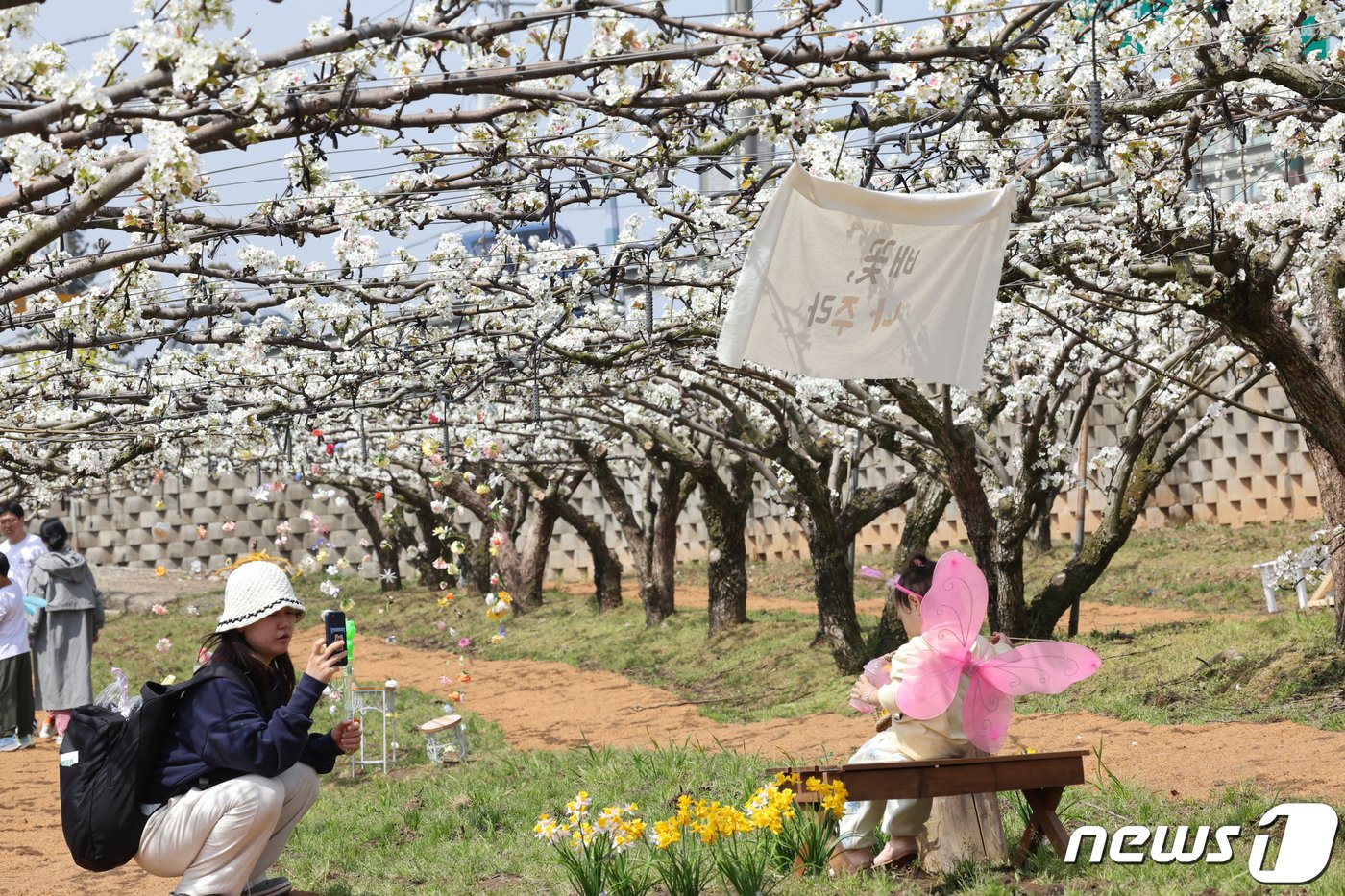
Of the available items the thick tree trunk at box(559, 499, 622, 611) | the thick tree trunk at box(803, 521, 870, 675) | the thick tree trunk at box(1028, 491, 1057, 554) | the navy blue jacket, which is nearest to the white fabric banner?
the navy blue jacket

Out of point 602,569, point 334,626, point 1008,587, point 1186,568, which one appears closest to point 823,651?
point 1008,587

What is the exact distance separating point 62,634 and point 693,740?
4460 millimetres

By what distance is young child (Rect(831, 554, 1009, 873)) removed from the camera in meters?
4.78

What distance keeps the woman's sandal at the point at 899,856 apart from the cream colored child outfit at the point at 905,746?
0.04 metres

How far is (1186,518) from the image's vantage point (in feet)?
59.3

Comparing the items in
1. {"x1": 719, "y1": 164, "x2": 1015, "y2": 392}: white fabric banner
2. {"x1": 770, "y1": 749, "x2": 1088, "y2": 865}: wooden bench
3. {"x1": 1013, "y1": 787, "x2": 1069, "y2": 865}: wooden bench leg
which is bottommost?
{"x1": 1013, "y1": 787, "x2": 1069, "y2": 865}: wooden bench leg

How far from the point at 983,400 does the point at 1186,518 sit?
259 inches

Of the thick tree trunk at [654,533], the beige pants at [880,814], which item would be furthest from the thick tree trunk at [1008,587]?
the beige pants at [880,814]

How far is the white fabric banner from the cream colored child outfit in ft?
3.78

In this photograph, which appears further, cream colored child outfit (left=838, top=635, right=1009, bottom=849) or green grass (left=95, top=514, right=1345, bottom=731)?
green grass (left=95, top=514, right=1345, bottom=731)

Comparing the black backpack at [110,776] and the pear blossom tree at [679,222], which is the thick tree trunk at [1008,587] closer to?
the pear blossom tree at [679,222]

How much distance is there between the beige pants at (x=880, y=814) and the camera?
4.84 metres

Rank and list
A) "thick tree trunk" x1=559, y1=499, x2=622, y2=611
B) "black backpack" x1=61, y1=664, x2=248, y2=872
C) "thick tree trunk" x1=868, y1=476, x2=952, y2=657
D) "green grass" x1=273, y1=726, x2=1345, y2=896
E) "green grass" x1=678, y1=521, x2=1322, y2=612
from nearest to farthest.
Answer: "black backpack" x1=61, y1=664, x2=248, y2=872
"green grass" x1=273, y1=726, x2=1345, y2=896
"thick tree trunk" x1=868, y1=476, x2=952, y2=657
"green grass" x1=678, y1=521, x2=1322, y2=612
"thick tree trunk" x1=559, y1=499, x2=622, y2=611

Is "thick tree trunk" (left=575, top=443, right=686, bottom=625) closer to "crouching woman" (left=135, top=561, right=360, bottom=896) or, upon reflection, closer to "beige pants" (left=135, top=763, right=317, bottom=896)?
"crouching woman" (left=135, top=561, right=360, bottom=896)
